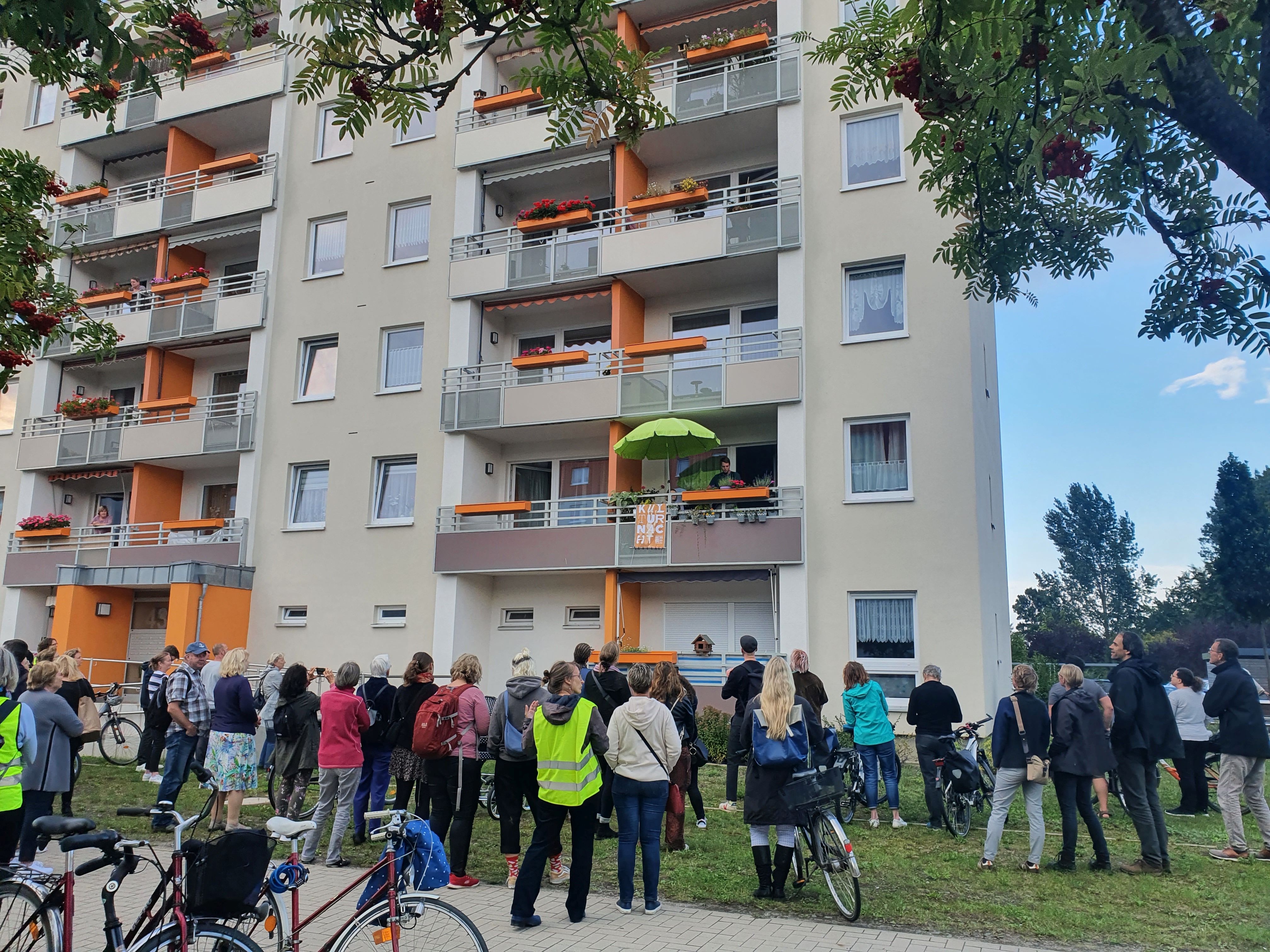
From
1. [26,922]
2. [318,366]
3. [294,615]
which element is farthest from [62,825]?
[318,366]

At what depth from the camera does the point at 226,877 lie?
14.4ft

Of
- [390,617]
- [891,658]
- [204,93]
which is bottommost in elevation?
[891,658]

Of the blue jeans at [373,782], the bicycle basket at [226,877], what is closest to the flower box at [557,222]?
the blue jeans at [373,782]

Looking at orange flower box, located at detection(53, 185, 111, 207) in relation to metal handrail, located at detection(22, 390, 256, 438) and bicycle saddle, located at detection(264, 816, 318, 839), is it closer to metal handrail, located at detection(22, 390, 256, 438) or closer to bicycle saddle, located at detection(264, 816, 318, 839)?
metal handrail, located at detection(22, 390, 256, 438)

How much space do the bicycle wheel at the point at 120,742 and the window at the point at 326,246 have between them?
469 inches

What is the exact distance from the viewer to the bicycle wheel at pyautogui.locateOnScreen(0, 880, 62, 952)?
15.7ft

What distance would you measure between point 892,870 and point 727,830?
218cm

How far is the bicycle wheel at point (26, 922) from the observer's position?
15.7 feet

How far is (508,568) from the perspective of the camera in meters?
20.0

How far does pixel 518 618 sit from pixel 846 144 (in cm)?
1203

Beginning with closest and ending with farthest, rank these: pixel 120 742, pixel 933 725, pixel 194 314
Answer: pixel 933 725, pixel 120 742, pixel 194 314

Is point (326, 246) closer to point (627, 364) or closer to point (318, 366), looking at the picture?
point (318, 366)

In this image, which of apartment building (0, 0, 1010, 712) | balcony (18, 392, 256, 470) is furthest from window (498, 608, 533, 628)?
balcony (18, 392, 256, 470)

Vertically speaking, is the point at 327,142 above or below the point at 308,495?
above
